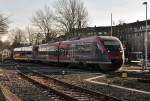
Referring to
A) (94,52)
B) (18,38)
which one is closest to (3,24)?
(94,52)

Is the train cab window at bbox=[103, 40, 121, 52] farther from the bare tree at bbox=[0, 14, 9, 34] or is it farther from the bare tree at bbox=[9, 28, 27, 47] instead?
the bare tree at bbox=[9, 28, 27, 47]

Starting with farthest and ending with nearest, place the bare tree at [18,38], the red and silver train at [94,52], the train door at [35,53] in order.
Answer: the bare tree at [18,38]
the train door at [35,53]
the red and silver train at [94,52]

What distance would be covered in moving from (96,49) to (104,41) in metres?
1.02

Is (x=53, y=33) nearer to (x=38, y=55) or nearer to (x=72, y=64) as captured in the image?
(x=38, y=55)

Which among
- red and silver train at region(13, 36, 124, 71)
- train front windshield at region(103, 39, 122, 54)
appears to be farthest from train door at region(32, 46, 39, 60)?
train front windshield at region(103, 39, 122, 54)

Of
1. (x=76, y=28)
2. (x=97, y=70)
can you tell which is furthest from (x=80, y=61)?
(x=76, y=28)

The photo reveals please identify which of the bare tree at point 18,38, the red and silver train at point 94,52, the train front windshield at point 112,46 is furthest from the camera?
the bare tree at point 18,38

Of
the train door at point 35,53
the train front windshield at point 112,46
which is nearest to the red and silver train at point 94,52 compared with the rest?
the train front windshield at point 112,46

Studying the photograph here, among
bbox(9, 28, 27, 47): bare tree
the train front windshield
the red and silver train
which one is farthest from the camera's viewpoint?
bbox(9, 28, 27, 47): bare tree

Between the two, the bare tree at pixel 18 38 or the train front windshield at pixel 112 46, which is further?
the bare tree at pixel 18 38

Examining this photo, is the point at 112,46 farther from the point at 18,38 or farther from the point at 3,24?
the point at 18,38

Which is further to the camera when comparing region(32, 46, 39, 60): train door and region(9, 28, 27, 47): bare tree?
region(9, 28, 27, 47): bare tree

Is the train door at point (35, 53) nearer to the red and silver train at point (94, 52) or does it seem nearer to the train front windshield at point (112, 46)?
the red and silver train at point (94, 52)

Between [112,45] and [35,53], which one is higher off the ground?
[112,45]
